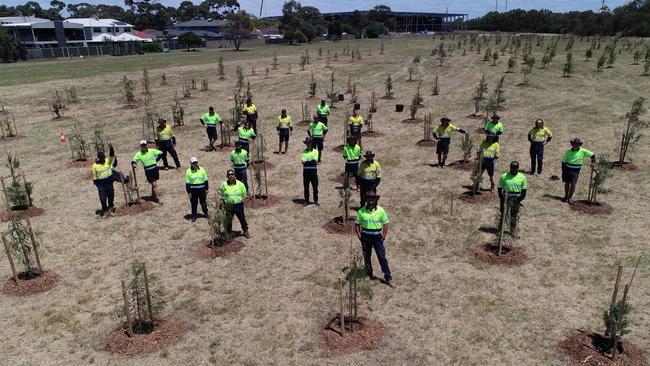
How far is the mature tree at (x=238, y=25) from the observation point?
7682 cm

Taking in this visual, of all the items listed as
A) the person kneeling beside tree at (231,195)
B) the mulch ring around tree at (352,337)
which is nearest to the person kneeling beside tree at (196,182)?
the person kneeling beside tree at (231,195)

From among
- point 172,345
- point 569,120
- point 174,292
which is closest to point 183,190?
point 174,292

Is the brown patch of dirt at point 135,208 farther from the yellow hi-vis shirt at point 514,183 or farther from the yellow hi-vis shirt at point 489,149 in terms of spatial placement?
the yellow hi-vis shirt at point 489,149

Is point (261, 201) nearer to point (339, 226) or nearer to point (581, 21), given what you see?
point (339, 226)

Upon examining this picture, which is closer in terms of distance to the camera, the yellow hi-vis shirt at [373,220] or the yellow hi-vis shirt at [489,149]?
the yellow hi-vis shirt at [373,220]

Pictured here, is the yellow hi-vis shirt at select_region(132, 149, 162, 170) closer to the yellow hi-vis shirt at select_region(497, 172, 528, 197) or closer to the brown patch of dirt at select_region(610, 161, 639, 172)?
the yellow hi-vis shirt at select_region(497, 172, 528, 197)

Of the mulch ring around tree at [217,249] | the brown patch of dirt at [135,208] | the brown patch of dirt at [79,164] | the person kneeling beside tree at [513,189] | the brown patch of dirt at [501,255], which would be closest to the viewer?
the brown patch of dirt at [501,255]

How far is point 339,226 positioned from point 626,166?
10.9m

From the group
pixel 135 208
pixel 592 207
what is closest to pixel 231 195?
pixel 135 208

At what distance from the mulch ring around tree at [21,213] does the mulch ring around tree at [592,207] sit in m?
15.5

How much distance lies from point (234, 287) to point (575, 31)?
338 feet

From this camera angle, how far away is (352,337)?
775 centimetres

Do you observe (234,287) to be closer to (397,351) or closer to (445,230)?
(397,351)

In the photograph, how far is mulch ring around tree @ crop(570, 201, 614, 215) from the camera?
12.4m
